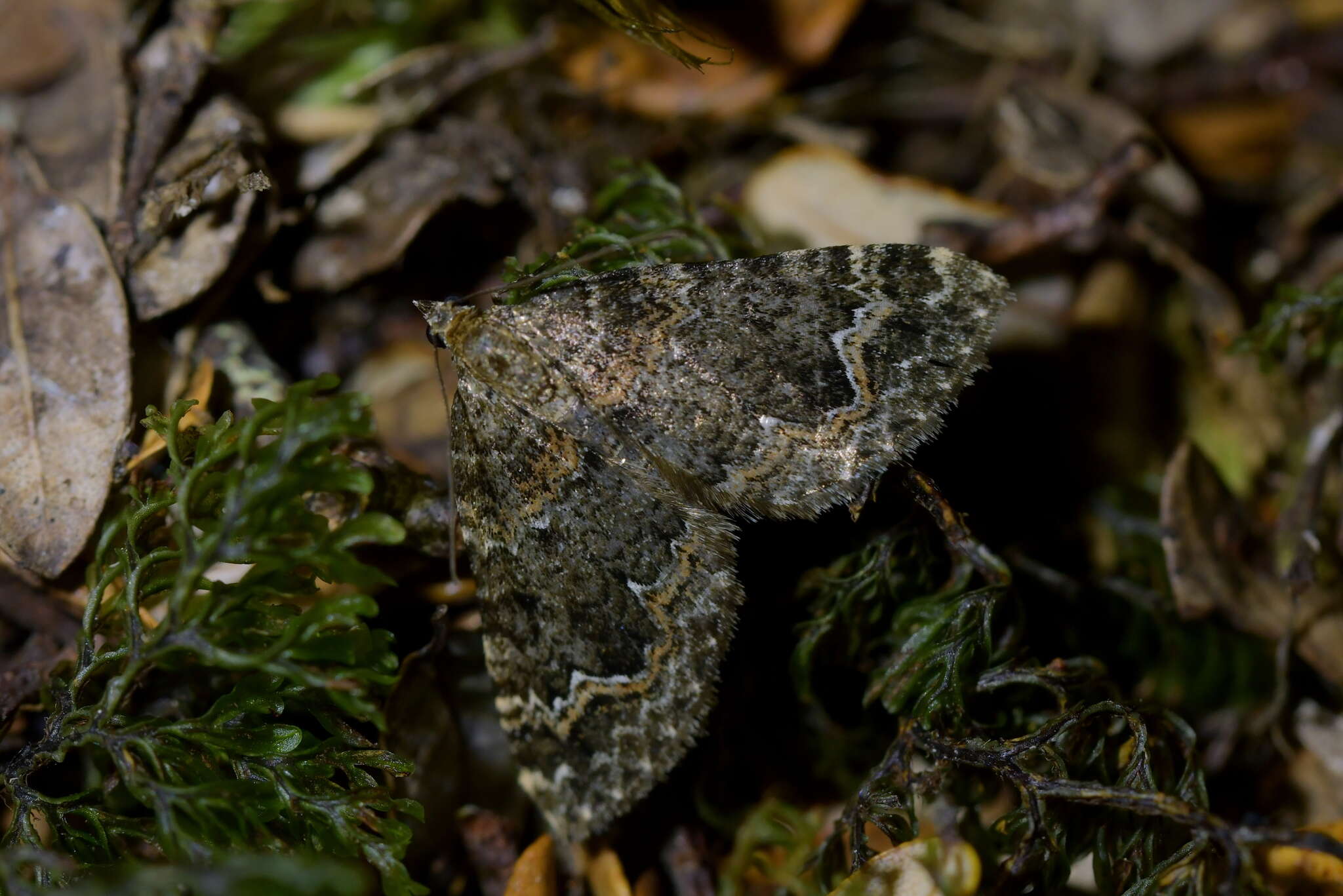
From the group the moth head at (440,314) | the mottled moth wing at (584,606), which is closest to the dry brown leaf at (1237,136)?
the mottled moth wing at (584,606)

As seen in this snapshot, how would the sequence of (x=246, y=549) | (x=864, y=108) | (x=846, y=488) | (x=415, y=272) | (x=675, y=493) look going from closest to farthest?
(x=246, y=549)
(x=846, y=488)
(x=675, y=493)
(x=415, y=272)
(x=864, y=108)

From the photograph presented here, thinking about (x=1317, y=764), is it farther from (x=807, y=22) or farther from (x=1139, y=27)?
(x=1139, y=27)

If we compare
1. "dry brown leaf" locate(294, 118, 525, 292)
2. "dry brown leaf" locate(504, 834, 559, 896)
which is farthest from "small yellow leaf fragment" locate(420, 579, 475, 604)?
"dry brown leaf" locate(294, 118, 525, 292)

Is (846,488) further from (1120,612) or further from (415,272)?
(415,272)

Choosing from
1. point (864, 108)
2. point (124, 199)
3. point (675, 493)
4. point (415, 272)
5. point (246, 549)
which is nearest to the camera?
point (246, 549)

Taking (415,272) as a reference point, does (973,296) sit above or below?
above

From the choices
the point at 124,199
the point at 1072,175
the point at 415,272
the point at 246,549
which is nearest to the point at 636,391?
the point at 246,549

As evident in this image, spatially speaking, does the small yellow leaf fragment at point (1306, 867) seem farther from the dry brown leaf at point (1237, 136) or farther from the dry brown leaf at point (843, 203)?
the dry brown leaf at point (1237, 136)
